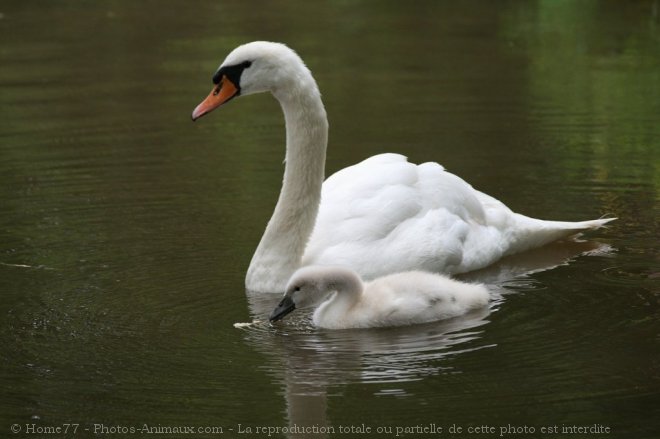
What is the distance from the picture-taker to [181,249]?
9.60 meters

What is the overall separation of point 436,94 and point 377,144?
98.4 inches

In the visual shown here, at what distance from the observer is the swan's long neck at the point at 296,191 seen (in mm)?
8875

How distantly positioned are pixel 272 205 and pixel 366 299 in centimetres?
300

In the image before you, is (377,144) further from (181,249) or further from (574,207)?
(181,249)

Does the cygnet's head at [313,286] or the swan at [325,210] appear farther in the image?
the swan at [325,210]

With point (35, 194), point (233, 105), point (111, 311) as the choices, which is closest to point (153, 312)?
point (111, 311)

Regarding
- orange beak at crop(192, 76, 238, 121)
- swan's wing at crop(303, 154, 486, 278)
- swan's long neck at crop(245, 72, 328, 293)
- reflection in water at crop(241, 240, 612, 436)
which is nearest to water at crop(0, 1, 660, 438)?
reflection in water at crop(241, 240, 612, 436)

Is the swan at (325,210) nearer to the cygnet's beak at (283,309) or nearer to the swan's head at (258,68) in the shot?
the swan's head at (258,68)

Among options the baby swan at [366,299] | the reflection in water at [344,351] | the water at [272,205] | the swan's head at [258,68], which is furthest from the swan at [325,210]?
the baby swan at [366,299]

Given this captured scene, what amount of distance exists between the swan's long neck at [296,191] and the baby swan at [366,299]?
889 millimetres

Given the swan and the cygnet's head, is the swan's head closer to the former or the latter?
the swan

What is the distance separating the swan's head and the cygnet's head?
58.5 inches

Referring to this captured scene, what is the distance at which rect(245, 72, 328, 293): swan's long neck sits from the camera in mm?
8875

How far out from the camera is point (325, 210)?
9266mm
